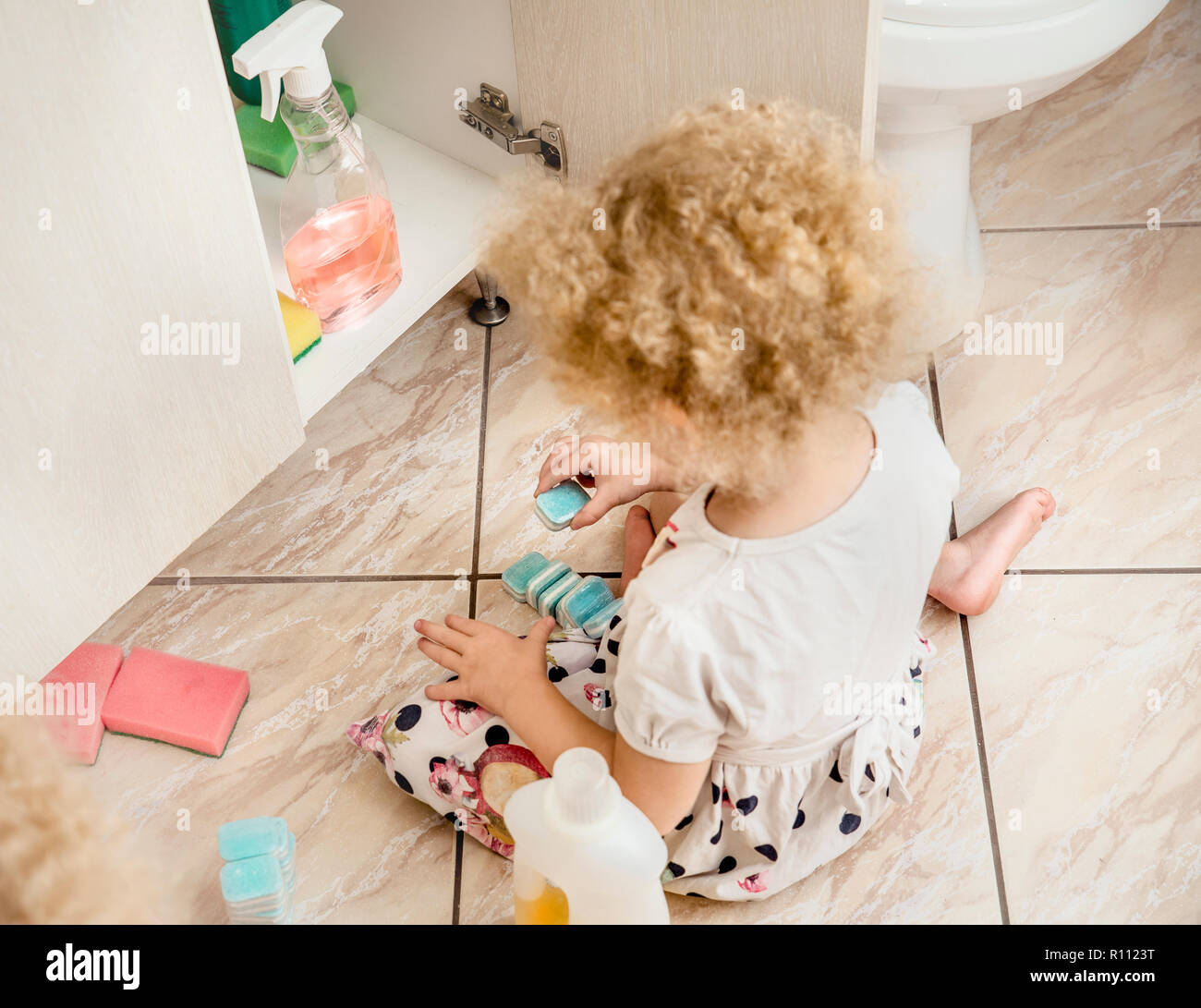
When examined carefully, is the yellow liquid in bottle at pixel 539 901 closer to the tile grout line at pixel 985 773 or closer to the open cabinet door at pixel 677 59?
the tile grout line at pixel 985 773

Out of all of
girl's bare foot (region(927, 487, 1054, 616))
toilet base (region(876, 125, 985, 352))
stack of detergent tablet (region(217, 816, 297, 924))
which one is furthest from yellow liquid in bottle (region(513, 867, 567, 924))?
toilet base (region(876, 125, 985, 352))

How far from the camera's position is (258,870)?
2.91ft

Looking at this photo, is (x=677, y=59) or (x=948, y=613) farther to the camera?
(x=948, y=613)

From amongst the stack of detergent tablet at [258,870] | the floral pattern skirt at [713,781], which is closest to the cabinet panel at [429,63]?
the floral pattern skirt at [713,781]

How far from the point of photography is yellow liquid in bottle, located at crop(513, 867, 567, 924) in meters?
0.77

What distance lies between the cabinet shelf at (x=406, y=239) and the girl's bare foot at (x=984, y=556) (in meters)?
0.52

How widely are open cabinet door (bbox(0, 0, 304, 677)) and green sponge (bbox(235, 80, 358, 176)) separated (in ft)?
0.96

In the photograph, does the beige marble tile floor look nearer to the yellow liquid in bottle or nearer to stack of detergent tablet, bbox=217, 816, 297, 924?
stack of detergent tablet, bbox=217, 816, 297, 924

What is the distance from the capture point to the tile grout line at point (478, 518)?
940 mm

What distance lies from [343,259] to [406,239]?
0.10 m

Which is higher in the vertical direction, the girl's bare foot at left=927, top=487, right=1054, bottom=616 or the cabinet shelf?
the cabinet shelf

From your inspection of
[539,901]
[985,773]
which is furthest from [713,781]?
[985,773]

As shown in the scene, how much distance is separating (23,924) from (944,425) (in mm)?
1016

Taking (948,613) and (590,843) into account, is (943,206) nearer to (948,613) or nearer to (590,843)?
(948,613)
